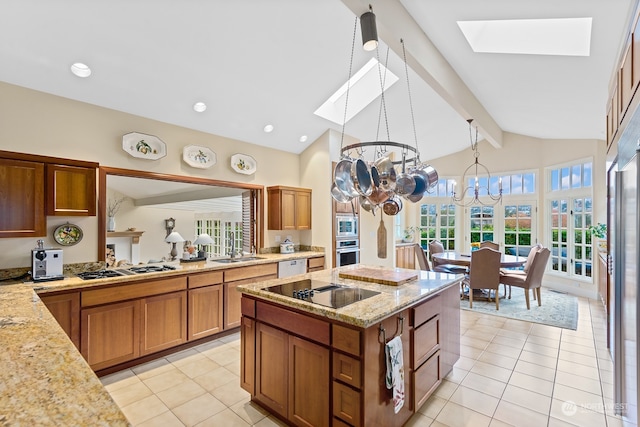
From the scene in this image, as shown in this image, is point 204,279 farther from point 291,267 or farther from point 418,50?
point 418,50

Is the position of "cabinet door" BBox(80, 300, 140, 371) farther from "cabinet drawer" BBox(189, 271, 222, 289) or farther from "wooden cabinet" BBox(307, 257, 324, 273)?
"wooden cabinet" BBox(307, 257, 324, 273)

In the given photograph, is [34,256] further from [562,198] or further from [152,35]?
[562,198]

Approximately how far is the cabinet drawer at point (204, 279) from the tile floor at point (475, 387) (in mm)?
704

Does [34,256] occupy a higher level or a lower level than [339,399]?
higher

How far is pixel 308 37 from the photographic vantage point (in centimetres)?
308

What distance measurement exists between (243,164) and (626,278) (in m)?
4.12

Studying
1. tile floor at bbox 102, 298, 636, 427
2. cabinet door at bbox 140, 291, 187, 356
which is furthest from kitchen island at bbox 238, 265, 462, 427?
cabinet door at bbox 140, 291, 187, 356

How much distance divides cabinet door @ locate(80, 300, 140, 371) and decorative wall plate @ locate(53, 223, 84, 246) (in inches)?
31.3

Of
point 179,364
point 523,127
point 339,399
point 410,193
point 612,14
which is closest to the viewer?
point 339,399

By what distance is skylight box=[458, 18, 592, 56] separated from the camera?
8.76 feet

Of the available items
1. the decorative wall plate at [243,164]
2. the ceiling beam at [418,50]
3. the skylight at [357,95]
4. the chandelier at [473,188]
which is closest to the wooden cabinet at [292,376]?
the ceiling beam at [418,50]

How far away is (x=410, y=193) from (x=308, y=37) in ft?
6.24

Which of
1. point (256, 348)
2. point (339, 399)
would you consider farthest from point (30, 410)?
point (256, 348)

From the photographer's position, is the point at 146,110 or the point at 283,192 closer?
the point at 146,110
